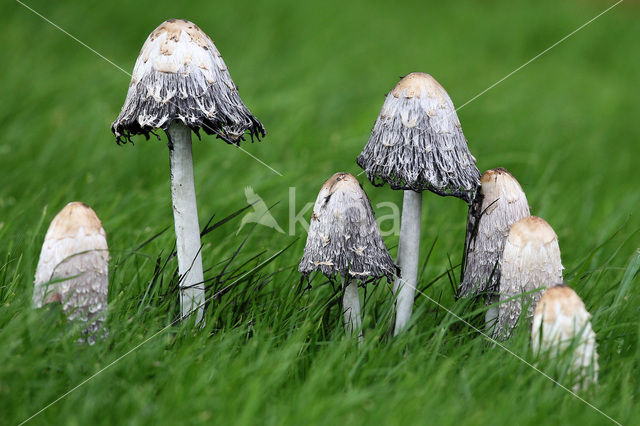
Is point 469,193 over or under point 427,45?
under

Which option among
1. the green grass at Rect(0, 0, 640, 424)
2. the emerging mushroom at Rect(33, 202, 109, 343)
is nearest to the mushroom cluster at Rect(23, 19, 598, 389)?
the emerging mushroom at Rect(33, 202, 109, 343)

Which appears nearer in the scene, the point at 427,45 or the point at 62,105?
the point at 62,105

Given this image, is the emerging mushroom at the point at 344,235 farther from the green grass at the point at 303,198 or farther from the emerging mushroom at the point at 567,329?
the emerging mushroom at the point at 567,329

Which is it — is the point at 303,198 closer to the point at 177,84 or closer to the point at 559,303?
the point at 177,84

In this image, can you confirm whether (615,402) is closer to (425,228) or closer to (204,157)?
(425,228)

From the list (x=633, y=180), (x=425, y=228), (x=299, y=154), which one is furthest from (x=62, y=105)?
(x=633, y=180)

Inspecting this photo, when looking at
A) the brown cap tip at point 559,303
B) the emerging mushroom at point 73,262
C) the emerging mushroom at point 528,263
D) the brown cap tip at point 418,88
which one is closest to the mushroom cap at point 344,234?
the brown cap tip at point 418,88

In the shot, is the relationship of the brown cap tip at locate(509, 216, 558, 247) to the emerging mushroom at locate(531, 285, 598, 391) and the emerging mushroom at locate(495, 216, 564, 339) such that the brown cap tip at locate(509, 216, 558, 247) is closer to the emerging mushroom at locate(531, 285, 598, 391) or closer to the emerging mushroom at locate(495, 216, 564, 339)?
the emerging mushroom at locate(495, 216, 564, 339)
